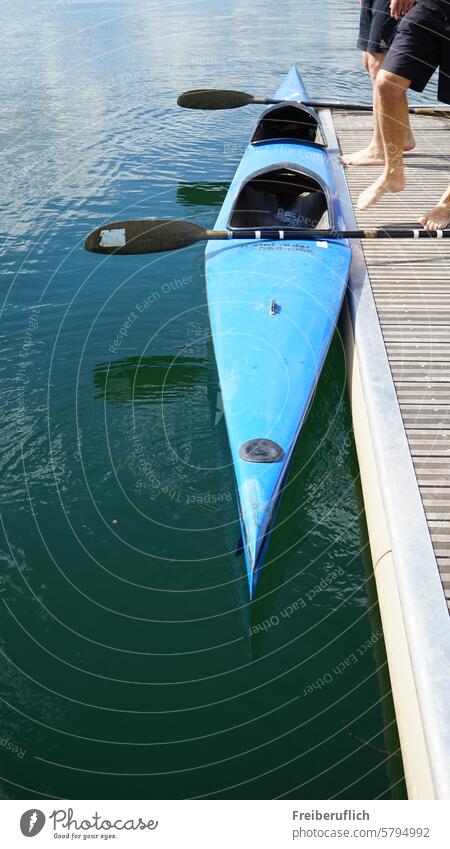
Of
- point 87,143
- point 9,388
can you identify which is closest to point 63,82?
point 87,143

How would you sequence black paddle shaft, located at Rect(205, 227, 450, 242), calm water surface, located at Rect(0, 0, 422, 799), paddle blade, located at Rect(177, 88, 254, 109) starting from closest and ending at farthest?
→ calm water surface, located at Rect(0, 0, 422, 799) → black paddle shaft, located at Rect(205, 227, 450, 242) → paddle blade, located at Rect(177, 88, 254, 109)

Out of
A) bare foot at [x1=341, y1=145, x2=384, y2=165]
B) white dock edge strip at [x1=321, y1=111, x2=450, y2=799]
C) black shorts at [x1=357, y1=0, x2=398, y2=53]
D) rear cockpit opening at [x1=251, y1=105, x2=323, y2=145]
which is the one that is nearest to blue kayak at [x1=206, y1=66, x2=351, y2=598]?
bare foot at [x1=341, y1=145, x2=384, y2=165]

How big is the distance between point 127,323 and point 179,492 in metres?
2.24

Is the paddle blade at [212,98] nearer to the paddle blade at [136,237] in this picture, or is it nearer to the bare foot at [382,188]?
the bare foot at [382,188]

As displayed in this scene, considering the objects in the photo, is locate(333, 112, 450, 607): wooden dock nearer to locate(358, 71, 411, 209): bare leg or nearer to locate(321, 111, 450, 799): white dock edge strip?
locate(321, 111, 450, 799): white dock edge strip

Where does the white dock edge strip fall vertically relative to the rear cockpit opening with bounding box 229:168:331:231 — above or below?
below

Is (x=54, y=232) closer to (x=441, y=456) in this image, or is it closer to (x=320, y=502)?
(x=320, y=502)

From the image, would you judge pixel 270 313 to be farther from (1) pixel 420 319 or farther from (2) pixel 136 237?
(2) pixel 136 237

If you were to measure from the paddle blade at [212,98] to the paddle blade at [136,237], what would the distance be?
14.4 feet

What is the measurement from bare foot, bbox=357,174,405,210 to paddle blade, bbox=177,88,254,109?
3751 mm

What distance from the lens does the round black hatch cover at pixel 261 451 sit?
12.5ft

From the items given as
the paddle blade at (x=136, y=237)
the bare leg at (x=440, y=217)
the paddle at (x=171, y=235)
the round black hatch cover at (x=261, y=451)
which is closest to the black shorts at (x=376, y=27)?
the bare leg at (x=440, y=217)

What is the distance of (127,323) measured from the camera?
6172mm

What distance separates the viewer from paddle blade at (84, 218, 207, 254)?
563 centimetres
